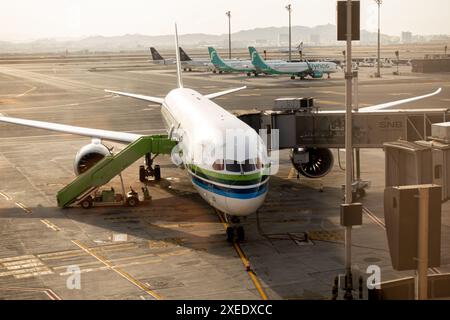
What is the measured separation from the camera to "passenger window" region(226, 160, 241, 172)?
2727 cm

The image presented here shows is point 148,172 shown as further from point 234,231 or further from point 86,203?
point 234,231

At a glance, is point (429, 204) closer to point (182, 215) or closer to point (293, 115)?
point (182, 215)

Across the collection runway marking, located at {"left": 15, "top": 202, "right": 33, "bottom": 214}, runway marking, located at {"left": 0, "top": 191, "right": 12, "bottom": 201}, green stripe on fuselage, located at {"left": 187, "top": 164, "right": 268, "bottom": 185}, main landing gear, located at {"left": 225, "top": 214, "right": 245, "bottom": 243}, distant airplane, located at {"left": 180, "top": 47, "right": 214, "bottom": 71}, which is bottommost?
runway marking, located at {"left": 15, "top": 202, "right": 33, "bottom": 214}

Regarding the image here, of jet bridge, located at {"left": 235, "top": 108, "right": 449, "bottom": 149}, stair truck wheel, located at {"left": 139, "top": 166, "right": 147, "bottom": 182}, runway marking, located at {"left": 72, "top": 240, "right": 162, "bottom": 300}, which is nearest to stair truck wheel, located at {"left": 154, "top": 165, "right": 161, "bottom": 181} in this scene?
stair truck wheel, located at {"left": 139, "top": 166, "right": 147, "bottom": 182}

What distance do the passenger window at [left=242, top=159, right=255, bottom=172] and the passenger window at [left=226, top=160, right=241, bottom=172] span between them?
21 cm

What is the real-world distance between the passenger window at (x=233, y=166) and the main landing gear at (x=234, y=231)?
320cm

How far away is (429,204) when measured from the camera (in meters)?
10.7

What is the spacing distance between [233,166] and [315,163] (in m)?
16.6

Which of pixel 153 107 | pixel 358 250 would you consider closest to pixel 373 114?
pixel 358 250

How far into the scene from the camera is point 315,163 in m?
43.0

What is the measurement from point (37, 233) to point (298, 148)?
17.1 metres

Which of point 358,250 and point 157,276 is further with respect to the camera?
point 358,250

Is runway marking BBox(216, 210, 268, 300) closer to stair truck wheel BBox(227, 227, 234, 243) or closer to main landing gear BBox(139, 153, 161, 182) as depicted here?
stair truck wheel BBox(227, 227, 234, 243)

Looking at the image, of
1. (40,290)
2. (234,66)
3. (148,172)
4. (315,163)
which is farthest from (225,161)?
(234,66)
